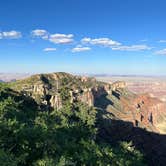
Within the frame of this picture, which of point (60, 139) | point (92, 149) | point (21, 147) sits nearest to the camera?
point (21, 147)

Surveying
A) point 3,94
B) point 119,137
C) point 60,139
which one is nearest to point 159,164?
point 119,137

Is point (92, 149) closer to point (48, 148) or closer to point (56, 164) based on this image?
point (48, 148)

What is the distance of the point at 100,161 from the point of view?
2448 inches

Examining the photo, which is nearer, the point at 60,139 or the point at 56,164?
the point at 56,164

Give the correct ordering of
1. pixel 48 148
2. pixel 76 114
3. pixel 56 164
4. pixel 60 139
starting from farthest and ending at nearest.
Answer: pixel 76 114 → pixel 60 139 → pixel 48 148 → pixel 56 164

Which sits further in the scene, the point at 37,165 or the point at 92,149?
the point at 92,149

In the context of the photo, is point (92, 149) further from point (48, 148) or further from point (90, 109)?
point (90, 109)

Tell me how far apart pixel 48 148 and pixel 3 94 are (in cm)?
8342

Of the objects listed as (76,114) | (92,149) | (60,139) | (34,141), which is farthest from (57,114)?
(34,141)

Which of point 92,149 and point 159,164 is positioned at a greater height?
point 92,149

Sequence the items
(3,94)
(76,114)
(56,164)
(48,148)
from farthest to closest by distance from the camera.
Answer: (3,94) < (76,114) < (48,148) < (56,164)

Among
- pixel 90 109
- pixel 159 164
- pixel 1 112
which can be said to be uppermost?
pixel 1 112

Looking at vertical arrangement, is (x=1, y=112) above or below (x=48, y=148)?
above

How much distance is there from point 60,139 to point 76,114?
180 feet
